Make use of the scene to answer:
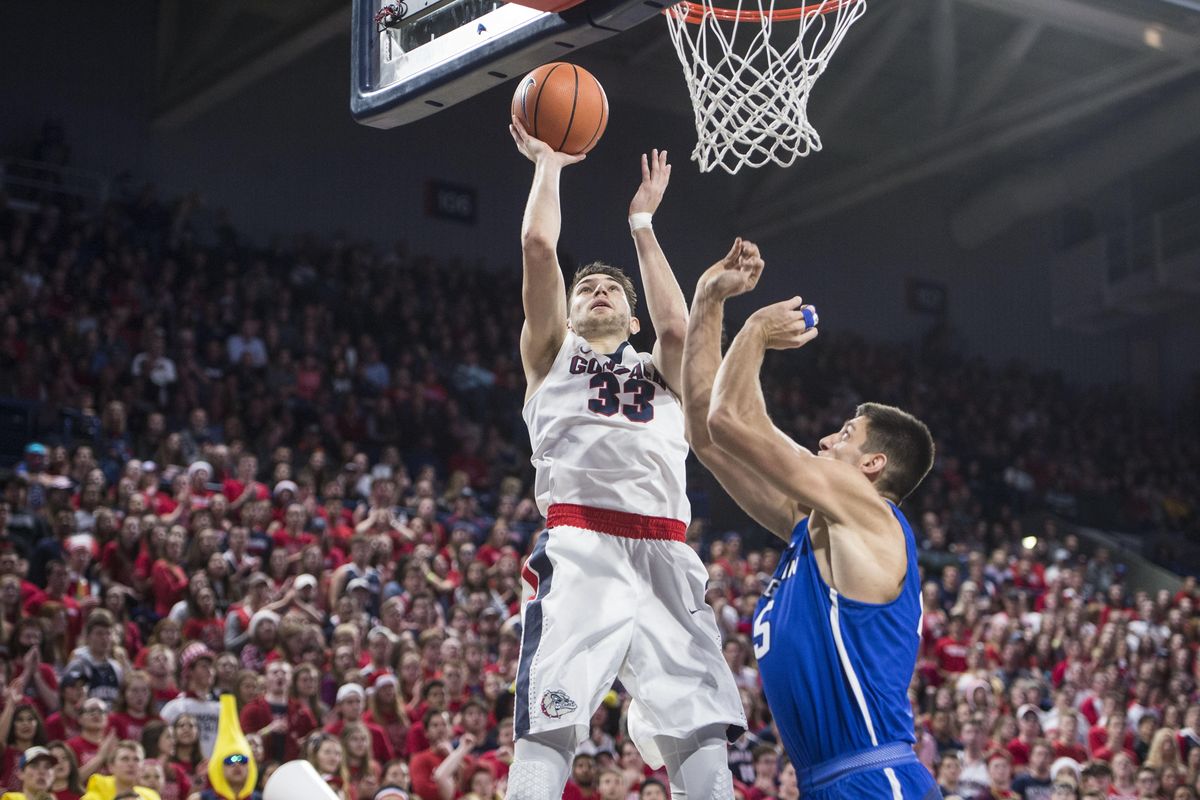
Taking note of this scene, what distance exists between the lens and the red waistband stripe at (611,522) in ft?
13.4

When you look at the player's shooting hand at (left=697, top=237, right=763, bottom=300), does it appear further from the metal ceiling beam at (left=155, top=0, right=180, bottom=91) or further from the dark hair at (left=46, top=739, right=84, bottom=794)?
the metal ceiling beam at (left=155, top=0, right=180, bottom=91)

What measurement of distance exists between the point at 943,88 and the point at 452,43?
566 inches

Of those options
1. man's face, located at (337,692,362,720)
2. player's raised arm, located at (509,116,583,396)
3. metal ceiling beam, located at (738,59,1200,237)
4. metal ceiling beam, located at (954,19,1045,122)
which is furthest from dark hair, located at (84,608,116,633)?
metal ceiling beam, located at (738,59,1200,237)

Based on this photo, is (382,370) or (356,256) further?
(356,256)

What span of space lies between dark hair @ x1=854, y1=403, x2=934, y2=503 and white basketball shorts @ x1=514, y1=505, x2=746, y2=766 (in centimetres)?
69

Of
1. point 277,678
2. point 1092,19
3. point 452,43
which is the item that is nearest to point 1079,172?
point 1092,19

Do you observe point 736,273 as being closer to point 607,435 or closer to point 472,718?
point 607,435

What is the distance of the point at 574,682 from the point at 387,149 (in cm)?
1667

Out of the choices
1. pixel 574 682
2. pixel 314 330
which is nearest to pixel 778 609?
pixel 574 682

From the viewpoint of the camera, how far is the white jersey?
13.5ft

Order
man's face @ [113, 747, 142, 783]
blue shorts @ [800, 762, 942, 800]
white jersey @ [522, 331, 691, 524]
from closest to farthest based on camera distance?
blue shorts @ [800, 762, 942, 800], white jersey @ [522, 331, 691, 524], man's face @ [113, 747, 142, 783]

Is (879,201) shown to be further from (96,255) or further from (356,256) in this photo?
(96,255)

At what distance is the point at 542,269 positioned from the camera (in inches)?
165

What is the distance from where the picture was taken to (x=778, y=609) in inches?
142
